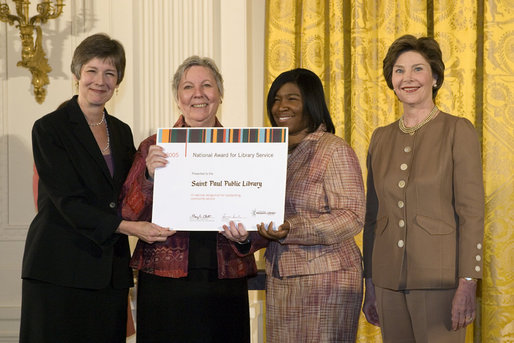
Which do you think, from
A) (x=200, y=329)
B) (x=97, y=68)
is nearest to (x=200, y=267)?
(x=200, y=329)

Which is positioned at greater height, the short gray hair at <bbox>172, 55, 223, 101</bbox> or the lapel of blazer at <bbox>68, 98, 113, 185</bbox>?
the short gray hair at <bbox>172, 55, 223, 101</bbox>

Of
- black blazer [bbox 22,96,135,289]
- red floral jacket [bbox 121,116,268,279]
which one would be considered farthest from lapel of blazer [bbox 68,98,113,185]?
red floral jacket [bbox 121,116,268,279]

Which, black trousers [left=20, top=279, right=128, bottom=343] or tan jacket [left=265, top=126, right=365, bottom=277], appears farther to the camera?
black trousers [left=20, top=279, right=128, bottom=343]

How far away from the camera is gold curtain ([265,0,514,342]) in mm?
3471

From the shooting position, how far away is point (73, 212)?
237 cm

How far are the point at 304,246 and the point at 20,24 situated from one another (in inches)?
90.3

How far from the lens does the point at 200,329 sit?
2400mm

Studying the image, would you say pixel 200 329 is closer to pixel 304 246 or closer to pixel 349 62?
pixel 304 246

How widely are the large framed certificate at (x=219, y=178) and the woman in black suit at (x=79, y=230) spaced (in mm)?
155

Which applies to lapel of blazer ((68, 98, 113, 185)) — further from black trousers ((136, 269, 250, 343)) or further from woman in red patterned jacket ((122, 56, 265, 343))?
black trousers ((136, 269, 250, 343))

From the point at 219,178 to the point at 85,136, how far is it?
0.60 meters
